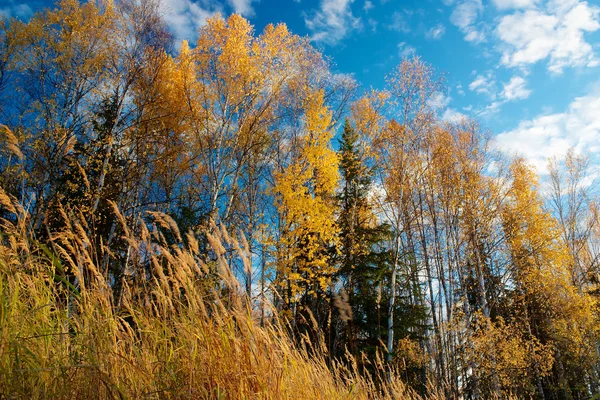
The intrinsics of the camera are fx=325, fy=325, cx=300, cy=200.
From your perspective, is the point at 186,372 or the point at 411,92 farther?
the point at 411,92

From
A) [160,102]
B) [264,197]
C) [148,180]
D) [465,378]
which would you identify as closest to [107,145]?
[160,102]

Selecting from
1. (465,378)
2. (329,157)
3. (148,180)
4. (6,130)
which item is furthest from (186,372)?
(148,180)

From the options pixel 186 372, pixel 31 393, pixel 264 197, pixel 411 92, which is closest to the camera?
pixel 31 393

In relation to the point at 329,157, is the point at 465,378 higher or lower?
lower

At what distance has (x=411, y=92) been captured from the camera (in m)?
10.3

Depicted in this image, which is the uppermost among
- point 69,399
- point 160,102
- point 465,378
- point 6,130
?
point 160,102

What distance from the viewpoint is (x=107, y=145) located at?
8.26 m

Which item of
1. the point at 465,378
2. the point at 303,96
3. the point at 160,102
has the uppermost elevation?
the point at 303,96

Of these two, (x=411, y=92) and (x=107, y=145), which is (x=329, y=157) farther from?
(x=107, y=145)

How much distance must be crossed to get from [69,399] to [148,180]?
1126cm

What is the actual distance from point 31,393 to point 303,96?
34.7ft

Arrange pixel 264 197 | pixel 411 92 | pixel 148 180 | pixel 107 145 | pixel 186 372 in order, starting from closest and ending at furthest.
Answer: pixel 186 372 → pixel 107 145 → pixel 411 92 → pixel 148 180 → pixel 264 197

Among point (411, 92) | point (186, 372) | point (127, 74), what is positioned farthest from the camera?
point (411, 92)

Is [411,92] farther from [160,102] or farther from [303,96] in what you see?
[160,102]
